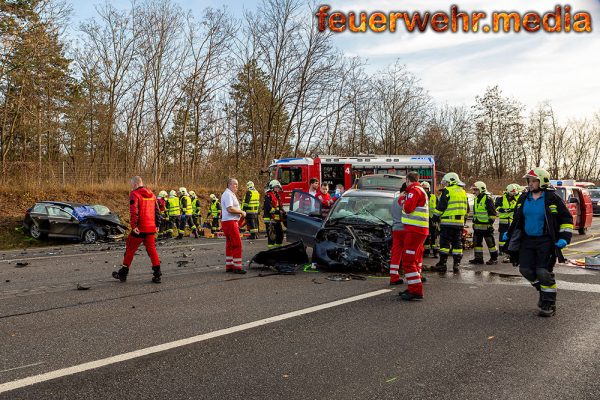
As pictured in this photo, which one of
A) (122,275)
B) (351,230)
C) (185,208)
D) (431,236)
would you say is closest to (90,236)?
(185,208)

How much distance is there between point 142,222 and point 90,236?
10346 millimetres

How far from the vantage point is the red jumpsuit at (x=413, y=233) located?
6879mm

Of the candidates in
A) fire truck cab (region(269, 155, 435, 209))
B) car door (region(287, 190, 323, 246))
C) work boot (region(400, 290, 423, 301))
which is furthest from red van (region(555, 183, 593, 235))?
work boot (region(400, 290, 423, 301))

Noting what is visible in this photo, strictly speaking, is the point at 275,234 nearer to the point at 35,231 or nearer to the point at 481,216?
the point at 481,216

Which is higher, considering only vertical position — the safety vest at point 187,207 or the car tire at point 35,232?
the safety vest at point 187,207

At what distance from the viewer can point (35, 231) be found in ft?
59.7

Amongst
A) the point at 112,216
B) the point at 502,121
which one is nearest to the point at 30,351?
the point at 112,216

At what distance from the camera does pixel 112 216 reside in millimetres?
18266

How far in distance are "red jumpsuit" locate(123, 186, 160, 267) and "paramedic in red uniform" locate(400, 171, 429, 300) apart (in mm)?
4199

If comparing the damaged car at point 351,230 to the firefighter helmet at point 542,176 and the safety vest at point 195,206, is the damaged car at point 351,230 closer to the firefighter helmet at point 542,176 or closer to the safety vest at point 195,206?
the firefighter helmet at point 542,176

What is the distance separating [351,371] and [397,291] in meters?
3.53

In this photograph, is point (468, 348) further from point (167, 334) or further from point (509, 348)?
point (167, 334)

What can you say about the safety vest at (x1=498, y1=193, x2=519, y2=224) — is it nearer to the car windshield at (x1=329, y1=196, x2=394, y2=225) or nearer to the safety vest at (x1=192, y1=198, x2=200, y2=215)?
the car windshield at (x1=329, y1=196, x2=394, y2=225)

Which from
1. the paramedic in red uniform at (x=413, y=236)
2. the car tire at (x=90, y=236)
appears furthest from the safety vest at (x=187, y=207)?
the paramedic in red uniform at (x=413, y=236)
